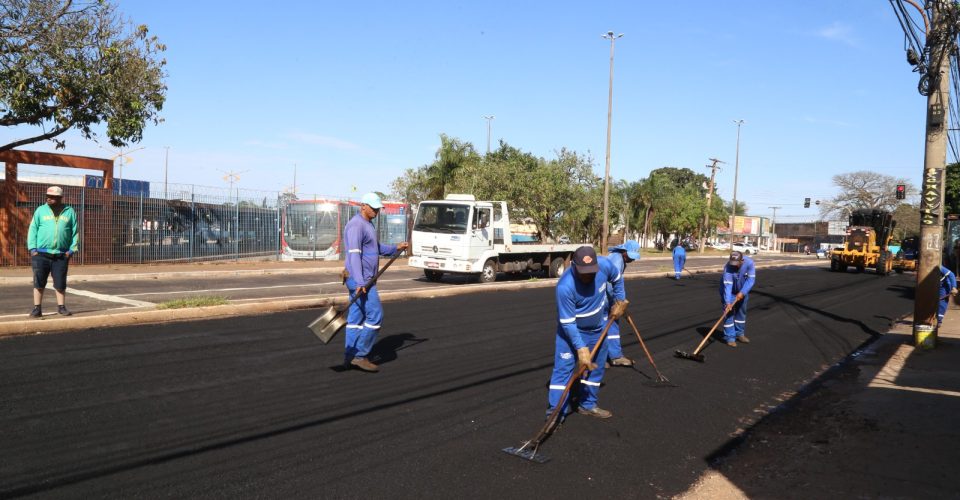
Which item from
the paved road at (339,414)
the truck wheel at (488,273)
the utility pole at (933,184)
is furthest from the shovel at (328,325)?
the truck wheel at (488,273)

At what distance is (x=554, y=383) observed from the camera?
5340 mm

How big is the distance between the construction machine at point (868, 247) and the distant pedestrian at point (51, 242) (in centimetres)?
3400

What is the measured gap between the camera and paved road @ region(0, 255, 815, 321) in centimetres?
1089

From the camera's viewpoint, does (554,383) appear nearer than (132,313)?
Yes

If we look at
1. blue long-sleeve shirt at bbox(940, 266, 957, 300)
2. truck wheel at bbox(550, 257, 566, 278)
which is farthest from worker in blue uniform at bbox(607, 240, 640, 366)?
truck wheel at bbox(550, 257, 566, 278)

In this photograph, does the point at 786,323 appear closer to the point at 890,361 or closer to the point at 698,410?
the point at 890,361

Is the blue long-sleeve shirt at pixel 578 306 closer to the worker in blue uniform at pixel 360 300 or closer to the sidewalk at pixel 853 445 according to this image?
the sidewalk at pixel 853 445

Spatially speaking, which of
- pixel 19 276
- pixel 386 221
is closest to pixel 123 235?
pixel 19 276

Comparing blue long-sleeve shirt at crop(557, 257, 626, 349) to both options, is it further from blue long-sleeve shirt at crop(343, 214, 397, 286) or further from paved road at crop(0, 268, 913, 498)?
blue long-sleeve shirt at crop(343, 214, 397, 286)

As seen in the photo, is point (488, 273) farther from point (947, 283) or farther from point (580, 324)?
point (580, 324)

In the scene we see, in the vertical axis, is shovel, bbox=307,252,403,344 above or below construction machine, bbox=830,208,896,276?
below

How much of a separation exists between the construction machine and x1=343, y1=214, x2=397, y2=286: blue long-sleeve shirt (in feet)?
106

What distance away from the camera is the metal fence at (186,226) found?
19094 mm

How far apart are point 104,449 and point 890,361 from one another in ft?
32.4
